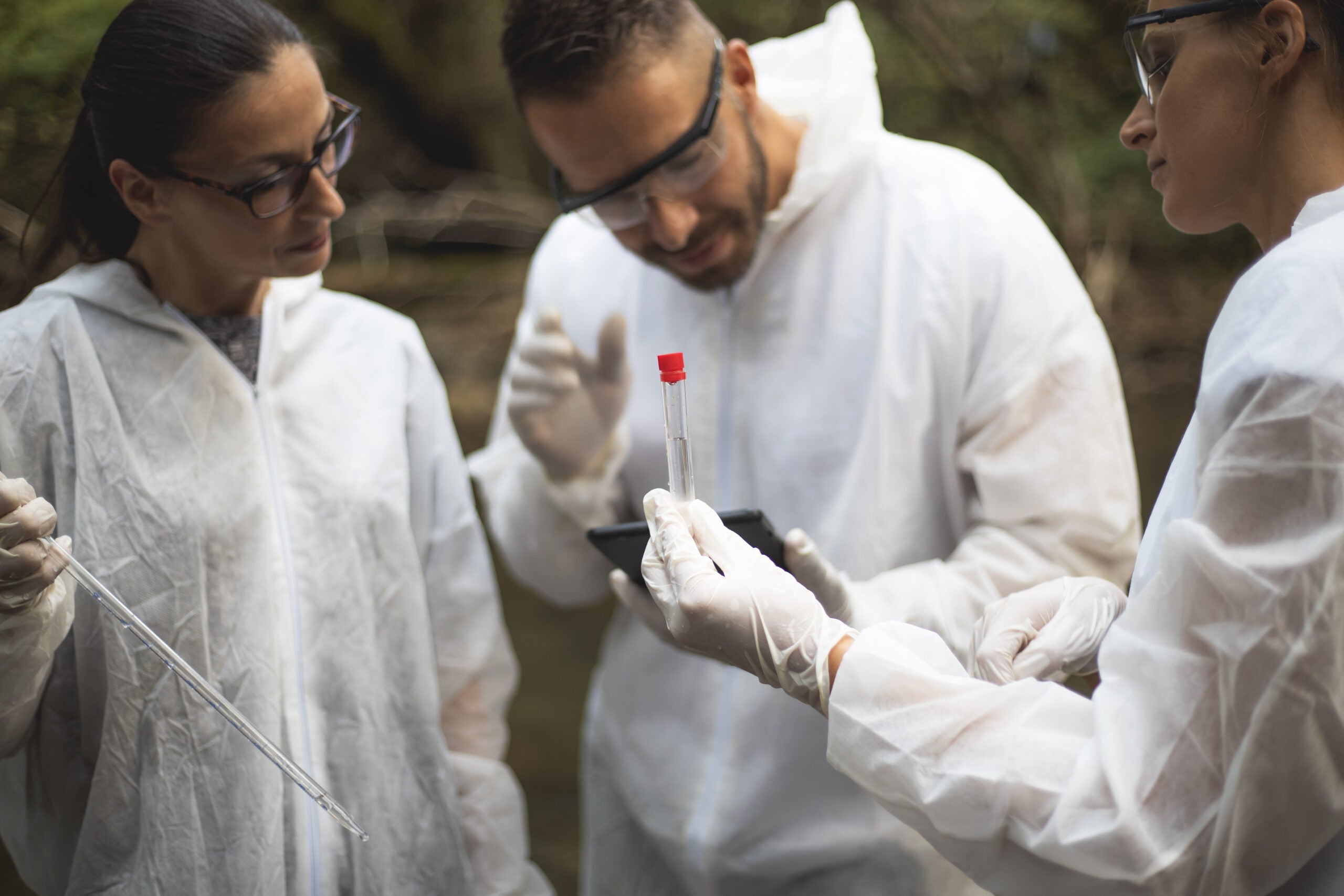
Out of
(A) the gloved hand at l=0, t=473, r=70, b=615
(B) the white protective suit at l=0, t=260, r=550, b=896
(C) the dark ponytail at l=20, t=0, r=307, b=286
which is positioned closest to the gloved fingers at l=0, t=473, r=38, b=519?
(A) the gloved hand at l=0, t=473, r=70, b=615

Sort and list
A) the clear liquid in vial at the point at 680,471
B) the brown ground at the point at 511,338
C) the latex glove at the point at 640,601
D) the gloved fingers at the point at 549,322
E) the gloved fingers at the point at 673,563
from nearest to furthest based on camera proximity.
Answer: the gloved fingers at the point at 673,563 < the clear liquid in vial at the point at 680,471 < the latex glove at the point at 640,601 < the gloved fingers at the point at 549,322 < the brown ground at the point at 511,338

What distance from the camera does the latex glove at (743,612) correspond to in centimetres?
93

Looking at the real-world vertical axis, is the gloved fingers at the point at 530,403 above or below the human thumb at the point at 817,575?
above

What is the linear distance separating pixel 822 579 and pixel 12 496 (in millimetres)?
Result: 885

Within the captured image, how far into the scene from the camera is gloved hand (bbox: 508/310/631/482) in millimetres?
1511

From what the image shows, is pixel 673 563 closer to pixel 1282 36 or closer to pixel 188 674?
pixel 188 674

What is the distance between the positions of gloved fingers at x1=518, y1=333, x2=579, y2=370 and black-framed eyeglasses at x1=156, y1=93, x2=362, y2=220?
0.40m

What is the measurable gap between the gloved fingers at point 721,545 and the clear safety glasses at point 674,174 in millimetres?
570

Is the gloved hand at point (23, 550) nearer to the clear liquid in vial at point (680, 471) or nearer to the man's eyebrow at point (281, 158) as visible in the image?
the man's eyebrow at point (281, 158)

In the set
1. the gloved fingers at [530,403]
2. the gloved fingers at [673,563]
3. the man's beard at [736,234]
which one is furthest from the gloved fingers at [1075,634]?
the gloved fingers at [530,403]

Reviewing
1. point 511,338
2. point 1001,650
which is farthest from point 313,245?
point 511,338

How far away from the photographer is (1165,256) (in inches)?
141

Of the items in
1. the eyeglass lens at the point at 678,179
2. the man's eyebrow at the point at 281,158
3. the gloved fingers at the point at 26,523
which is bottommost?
the gloved fingers at the point at 26,523

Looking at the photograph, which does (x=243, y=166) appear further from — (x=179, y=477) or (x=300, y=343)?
(x=179, y=477)
